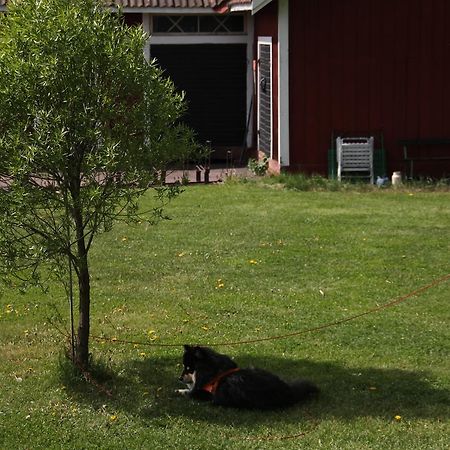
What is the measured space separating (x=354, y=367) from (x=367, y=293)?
240 cm

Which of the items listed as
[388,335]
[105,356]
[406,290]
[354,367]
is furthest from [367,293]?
[105,356]

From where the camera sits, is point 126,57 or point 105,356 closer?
point 126,57

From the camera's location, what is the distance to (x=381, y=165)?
730 inches

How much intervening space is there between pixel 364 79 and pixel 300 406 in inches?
458

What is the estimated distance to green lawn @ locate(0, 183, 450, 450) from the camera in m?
7.25

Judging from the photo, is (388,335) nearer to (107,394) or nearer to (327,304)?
(327,304)

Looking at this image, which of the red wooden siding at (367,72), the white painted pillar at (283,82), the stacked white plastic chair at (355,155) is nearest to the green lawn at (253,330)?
the stacked white plastic chair at (355,155)

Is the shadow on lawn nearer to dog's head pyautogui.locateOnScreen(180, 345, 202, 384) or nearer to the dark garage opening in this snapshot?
dog's head pyautogui.locateOnScreen(180, 345, 202, 384)

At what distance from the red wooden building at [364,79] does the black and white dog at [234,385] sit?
11047 millimetres

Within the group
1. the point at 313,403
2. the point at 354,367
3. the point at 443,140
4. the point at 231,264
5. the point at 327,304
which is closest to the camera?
the point at 313,403

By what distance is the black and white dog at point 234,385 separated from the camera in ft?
24.6

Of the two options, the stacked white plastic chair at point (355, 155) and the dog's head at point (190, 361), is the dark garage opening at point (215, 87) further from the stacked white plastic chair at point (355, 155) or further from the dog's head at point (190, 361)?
the dog's head at point (190, 361)

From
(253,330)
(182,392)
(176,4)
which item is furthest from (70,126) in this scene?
(176,4)

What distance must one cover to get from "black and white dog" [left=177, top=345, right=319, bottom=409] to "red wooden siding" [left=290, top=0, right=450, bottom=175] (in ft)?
36.4
